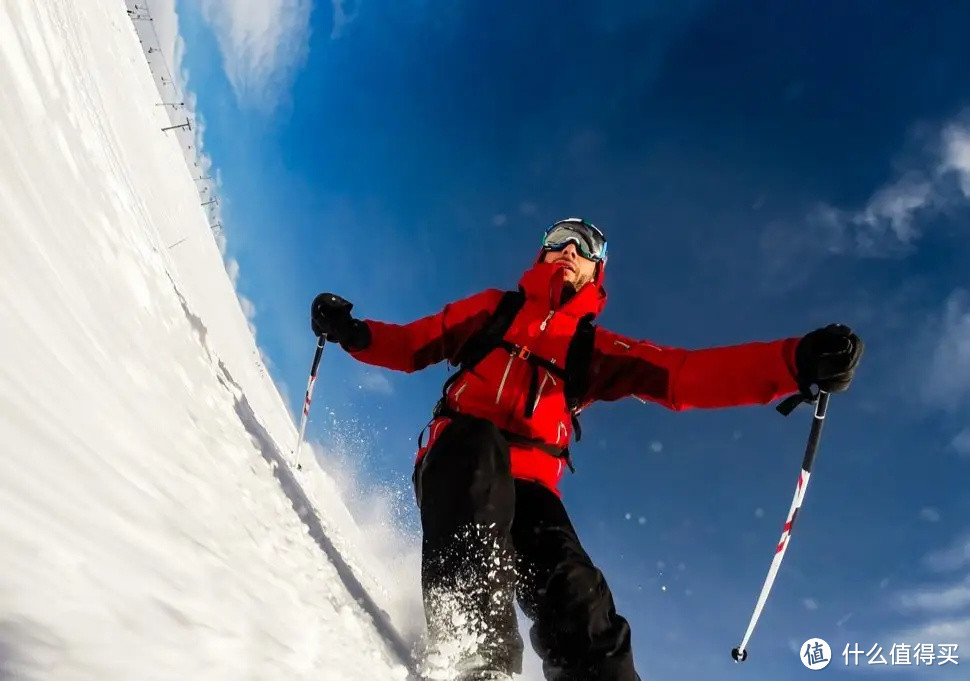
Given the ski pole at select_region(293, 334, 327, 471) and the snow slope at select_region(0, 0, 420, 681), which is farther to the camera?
the ski pole at select_region(293, 334, 327, 471)

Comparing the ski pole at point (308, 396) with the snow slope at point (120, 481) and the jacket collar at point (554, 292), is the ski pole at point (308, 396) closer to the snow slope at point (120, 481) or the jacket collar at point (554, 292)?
the snow slope at point (120, 481)

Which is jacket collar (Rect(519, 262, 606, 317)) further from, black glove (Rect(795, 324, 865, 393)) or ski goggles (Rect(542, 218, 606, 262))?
black glove (Rect(795, 324, 865, 393))

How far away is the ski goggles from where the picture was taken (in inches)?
187

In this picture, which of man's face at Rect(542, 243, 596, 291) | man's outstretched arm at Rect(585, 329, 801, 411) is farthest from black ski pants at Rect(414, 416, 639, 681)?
man's face at Rect(542, 243, 596, 291)

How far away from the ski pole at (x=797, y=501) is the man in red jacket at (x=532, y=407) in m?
0.34

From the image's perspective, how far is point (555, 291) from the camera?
4062 mm

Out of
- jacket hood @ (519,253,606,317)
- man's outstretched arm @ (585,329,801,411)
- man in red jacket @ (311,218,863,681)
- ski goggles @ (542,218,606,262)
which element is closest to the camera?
man in red jacket @ (311,218,863,681)

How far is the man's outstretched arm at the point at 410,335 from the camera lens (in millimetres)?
4211

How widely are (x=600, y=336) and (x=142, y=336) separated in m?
2.67

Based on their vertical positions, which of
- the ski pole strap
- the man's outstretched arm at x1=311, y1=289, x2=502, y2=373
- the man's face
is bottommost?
the ski pole strap

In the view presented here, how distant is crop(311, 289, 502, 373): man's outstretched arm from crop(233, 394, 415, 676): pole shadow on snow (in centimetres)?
85

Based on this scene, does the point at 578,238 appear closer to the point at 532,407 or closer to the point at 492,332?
the point at 492,332

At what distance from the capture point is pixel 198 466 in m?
2.18

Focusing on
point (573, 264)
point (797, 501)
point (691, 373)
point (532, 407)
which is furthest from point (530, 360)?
point (797, 501)
